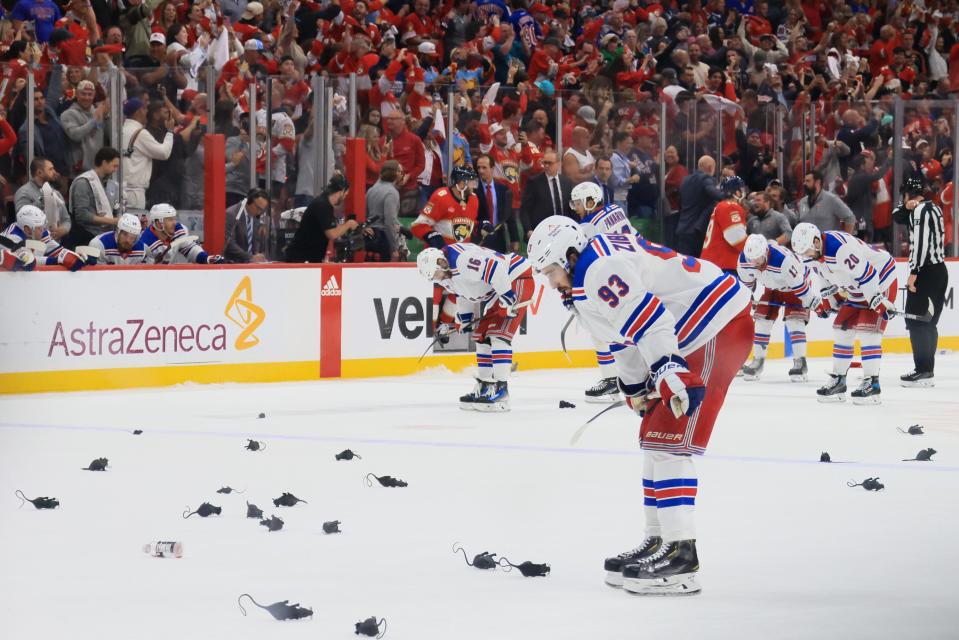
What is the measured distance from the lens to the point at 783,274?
46.3 ft

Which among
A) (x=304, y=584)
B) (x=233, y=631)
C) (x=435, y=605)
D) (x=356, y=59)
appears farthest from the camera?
(x=356, y=59)

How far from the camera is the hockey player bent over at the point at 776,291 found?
1405 centimetres

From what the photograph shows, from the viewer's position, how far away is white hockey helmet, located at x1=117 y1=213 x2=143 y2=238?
1314 cm

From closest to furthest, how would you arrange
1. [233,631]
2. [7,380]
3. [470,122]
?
[233,631]
[7,380]
[470,122]

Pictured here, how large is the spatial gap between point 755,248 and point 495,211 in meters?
2.71

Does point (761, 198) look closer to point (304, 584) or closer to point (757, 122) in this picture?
point (757, 122)

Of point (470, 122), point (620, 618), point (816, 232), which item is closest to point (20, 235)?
point (470, 122)

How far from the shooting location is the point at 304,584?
574cm

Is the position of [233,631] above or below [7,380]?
above

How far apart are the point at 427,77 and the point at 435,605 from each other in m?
11.6

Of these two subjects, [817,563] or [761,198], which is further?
[761,198]

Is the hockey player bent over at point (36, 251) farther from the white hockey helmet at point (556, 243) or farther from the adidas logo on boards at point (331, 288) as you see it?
the white hockey helmet at point (556, 243)

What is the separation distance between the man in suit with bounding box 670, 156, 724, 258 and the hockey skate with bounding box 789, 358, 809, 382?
7.25ft

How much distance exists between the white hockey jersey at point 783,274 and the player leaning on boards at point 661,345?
8.07 metres
